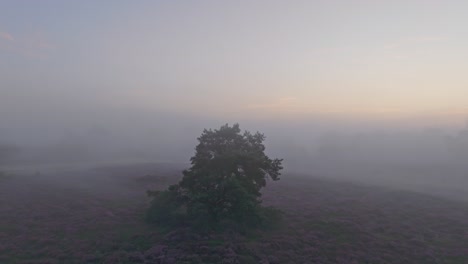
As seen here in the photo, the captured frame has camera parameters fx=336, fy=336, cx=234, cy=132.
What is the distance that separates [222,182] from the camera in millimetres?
32188

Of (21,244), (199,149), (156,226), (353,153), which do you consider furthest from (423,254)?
(353,153)

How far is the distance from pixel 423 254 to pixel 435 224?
42.1 ft

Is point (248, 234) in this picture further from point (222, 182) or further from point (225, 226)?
point (222, 182)

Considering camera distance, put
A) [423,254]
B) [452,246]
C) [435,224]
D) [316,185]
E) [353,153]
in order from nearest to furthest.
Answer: [423,254], [452,246], [435,224], [316,185], [353,153]

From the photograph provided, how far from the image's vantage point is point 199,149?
119ft

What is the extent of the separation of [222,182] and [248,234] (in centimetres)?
580

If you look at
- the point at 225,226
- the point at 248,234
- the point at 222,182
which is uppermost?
the point at 222,182

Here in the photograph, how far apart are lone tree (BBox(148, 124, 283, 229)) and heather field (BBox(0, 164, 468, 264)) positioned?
2247mm

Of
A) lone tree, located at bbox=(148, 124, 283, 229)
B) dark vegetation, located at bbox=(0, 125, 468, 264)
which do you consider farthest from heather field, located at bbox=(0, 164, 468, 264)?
lone tree, located at bbox=(148, 124, 283, 229)

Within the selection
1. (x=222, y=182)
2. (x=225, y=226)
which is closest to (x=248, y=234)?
(x=225, y=226)

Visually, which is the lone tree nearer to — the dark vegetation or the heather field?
the dark vegetation

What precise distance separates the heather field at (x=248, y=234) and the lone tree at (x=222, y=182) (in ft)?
7.37

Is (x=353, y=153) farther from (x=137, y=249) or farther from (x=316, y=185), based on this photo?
(x=137, y=249)

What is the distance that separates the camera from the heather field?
1091 inches
